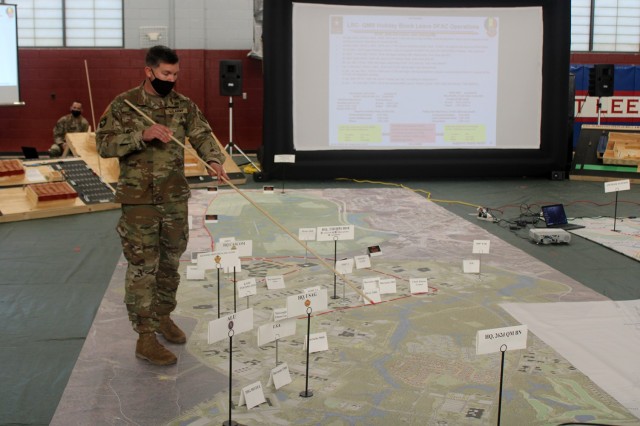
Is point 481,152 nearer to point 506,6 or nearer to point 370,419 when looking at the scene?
point 506,6

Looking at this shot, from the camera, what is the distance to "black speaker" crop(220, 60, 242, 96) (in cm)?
1084

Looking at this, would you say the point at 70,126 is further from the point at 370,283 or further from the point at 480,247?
the point at 370,283

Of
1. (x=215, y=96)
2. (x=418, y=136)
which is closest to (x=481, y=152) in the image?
(x=418, y=136)

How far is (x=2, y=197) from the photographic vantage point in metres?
6.62

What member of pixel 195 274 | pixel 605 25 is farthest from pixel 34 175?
pixel 605 25

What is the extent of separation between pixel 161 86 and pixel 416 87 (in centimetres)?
638

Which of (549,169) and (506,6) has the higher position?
(506,6)

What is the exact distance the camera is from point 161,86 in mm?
3000

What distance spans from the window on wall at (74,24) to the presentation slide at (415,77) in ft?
17.6

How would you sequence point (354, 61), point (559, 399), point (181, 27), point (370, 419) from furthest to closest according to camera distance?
point (181, 27) < point (354, 61) < point (559, 399) < point (370, 419)

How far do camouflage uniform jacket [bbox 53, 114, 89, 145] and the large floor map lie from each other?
6559mm

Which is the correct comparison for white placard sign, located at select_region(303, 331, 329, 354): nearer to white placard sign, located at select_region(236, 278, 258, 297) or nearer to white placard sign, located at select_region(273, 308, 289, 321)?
white placard sign, located at select_region(273, 308, 289, 321)

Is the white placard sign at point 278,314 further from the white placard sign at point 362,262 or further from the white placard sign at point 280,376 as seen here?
the white placard sign at point 362,262

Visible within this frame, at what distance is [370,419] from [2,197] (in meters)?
5.15
